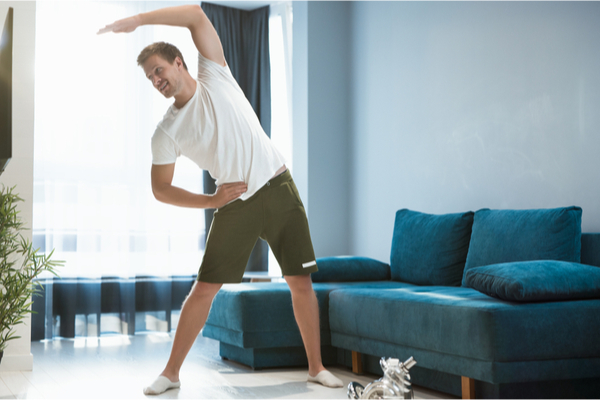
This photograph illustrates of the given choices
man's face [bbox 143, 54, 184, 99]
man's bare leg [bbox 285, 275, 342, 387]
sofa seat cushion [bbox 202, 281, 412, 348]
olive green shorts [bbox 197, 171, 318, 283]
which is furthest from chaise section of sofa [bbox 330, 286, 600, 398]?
man's face [bbox 143, 54, 184, 99]

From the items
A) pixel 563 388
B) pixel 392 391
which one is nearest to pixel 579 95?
pixel 563 388

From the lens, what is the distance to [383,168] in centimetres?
430

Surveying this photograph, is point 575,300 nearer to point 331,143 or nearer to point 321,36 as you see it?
point 331,143

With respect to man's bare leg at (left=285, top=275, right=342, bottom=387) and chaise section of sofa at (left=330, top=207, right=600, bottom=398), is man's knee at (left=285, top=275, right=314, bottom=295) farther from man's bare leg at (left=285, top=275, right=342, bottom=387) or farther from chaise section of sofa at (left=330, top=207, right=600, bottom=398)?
chaise section of sofa at (left=330, top=207, right=600, bottom=398)

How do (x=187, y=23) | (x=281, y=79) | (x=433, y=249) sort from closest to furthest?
(x=187, y=23)
(x=433, y=249)
(x=281, y=79)

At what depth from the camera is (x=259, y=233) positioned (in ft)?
8.41

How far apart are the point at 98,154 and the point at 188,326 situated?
2.37m

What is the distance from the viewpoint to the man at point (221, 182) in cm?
241

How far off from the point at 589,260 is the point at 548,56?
42.2 inches

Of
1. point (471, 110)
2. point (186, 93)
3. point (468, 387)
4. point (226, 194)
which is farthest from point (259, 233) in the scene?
point (471, 110)

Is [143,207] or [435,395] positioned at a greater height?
A: [143,207]

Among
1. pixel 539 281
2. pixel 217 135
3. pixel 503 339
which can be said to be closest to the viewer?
pixel 503 339

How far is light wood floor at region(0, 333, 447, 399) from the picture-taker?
244 centimetres

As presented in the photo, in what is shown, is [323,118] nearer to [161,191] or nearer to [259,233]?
[259,233]
